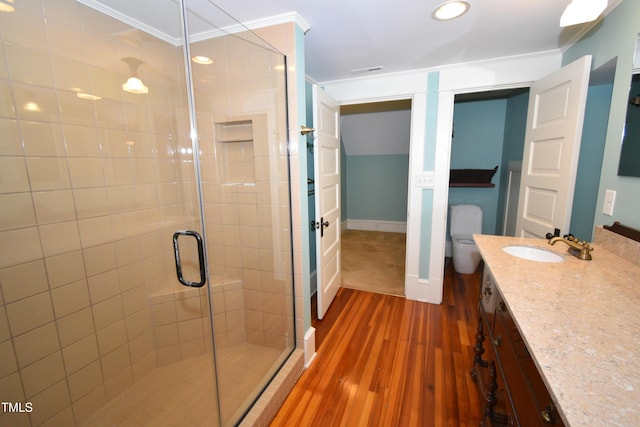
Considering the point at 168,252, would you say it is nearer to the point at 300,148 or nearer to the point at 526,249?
the point at 300,148

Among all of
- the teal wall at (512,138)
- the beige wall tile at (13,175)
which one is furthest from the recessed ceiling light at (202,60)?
the teal wall at (512,138)

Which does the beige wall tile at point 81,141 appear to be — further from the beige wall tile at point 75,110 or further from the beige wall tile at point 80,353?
the beige wall tile at point 80,353

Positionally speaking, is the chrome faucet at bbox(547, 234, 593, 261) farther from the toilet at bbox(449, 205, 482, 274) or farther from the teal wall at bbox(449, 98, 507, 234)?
the teal wall at bbox(449, 98, 507, 234)

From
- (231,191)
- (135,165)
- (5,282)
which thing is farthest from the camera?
(231,191)

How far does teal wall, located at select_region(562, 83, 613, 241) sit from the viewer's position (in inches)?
68.5

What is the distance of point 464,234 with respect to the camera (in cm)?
338

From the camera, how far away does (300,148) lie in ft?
5.52

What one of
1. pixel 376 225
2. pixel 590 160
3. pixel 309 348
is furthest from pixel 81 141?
pixel 376 225

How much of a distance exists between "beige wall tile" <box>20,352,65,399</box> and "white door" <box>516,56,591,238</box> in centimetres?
293

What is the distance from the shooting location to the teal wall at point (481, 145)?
3.38 m

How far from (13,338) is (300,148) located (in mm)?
1662

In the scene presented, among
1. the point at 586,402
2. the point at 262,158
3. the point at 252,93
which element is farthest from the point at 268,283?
the point at 586,402

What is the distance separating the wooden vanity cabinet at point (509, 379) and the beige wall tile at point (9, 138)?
211cm

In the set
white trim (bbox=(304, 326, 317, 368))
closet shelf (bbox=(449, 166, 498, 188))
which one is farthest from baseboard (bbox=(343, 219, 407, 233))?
white trim (bbox=(304, 326, 317, 368))
